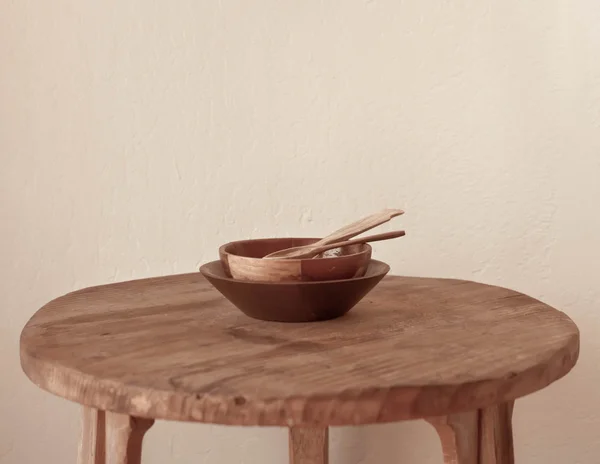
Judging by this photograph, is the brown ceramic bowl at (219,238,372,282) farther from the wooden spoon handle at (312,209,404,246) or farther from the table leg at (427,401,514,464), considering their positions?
the table leg at (427,401,514,464)

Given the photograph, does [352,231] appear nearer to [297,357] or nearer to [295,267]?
[295,267]

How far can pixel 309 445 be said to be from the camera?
1.22 metres

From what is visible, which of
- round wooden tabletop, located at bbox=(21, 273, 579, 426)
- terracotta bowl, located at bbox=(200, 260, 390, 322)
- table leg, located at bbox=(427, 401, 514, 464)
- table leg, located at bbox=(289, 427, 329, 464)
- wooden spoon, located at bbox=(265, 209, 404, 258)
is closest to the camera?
round wooden tabletop, located at bbox=(21, 273, 579, 426)

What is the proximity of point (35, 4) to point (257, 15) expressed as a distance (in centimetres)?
43

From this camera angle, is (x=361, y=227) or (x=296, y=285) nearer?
(x=296, y=285)

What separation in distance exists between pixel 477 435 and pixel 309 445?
19.7 inches

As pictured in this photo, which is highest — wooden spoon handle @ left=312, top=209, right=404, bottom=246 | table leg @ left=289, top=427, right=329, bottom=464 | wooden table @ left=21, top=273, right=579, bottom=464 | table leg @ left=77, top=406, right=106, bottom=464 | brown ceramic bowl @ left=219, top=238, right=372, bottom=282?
wooden spoon handle @ left=312, top=209, right=404, bottom=246

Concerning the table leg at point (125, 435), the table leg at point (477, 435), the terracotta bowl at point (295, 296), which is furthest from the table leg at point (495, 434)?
the table leg at point (125, 435)

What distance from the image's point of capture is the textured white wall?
131 cm

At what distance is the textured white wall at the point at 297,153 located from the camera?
1.31 meters

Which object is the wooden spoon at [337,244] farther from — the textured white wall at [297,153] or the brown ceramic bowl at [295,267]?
the textured white wall at [297,153]

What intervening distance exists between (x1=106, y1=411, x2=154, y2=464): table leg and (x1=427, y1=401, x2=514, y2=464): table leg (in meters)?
0.29

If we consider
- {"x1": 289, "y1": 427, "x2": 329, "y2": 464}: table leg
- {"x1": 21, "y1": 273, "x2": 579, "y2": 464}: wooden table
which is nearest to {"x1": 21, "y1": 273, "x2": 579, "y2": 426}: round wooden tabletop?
{"x1": 21, "y1": 273, "x2": 579, "y2": 464}: wooden table

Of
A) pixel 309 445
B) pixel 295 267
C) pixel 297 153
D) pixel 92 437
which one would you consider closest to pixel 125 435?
pixel 92 437
